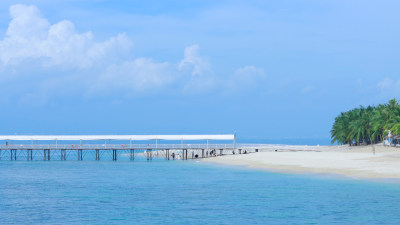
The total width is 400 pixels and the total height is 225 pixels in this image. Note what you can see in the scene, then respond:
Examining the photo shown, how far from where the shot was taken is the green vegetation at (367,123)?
78206 millimetres

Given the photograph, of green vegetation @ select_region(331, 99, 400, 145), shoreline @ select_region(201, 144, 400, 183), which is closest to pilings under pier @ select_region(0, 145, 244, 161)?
shoreline @ select_region(201, 144, 400, 183)

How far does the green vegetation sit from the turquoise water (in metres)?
34.9

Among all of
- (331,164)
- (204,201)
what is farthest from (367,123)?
(204,201)

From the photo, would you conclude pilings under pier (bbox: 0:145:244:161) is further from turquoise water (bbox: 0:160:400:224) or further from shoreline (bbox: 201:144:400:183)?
turquoise water (bbox: 0:160:400:224)

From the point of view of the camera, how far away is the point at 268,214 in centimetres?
2880

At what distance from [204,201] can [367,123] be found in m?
59.4

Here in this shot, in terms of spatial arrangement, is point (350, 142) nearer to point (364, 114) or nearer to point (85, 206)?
point (364, 114)

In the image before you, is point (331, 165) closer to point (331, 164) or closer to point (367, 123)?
point (331, 164)

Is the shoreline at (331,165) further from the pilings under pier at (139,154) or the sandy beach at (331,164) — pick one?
the pilings under pier at (139,154)

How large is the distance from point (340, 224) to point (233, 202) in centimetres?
869

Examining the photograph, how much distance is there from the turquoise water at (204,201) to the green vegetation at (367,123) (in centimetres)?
3494

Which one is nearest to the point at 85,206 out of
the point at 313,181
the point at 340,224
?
the point at 340,224

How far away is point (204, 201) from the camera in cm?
3372

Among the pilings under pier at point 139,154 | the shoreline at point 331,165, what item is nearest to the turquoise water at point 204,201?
the shoreline at point 331,165
